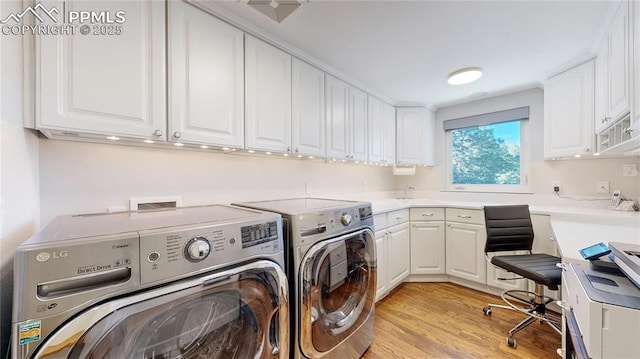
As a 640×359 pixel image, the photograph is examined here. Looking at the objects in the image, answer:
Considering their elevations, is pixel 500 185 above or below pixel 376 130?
below

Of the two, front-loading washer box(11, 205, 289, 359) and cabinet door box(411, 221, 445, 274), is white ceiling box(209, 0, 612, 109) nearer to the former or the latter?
front-loading washer box(11, 205, 289, 359)

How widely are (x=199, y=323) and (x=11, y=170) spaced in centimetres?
85

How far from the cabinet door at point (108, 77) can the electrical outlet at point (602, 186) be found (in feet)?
12.1

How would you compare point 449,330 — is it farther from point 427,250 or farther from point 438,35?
point 438,35

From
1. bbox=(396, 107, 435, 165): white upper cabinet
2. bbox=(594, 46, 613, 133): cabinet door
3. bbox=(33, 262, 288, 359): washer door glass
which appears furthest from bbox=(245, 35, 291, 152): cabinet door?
bbox=(594, 46, 613, 133): cabinet door

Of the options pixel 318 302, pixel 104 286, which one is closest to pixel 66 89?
pixel 104 286

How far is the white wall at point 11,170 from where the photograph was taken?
0.76 meters

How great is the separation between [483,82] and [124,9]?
305cm

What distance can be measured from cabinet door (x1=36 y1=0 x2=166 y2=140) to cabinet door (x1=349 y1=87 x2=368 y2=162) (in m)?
1.69

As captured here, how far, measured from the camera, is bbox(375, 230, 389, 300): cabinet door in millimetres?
2193

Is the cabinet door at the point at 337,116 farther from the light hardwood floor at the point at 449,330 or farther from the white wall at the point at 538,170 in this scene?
the white wall at the point at 538,170

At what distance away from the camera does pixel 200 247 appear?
2.74ft

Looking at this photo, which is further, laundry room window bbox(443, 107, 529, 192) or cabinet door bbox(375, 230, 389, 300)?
laundry room window bbox(443, 107, 529, 192)

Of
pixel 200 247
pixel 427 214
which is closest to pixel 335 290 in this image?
pixel 200 247
